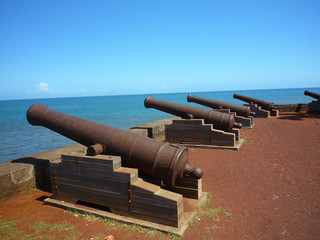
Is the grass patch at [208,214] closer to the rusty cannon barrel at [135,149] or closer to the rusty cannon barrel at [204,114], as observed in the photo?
the rusty cannon barrel at [135,149]

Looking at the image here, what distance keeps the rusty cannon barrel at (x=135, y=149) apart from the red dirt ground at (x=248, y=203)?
0.85m

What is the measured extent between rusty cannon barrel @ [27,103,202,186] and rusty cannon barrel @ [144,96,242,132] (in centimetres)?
468

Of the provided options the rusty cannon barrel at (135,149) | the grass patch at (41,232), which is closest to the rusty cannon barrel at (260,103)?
the rusty cannon barrel at (135,149)

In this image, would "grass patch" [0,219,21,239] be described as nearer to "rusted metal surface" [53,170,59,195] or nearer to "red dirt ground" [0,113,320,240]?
"red dirt ground" [0,113,320,240]

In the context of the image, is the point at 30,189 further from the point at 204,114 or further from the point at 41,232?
the point at 204,114

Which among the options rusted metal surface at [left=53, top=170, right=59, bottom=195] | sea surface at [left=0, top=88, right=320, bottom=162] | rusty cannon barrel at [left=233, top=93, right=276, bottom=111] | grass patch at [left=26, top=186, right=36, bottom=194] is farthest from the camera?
rusty cannon barrel at [left=233, top=93, right=276, bottom=111]

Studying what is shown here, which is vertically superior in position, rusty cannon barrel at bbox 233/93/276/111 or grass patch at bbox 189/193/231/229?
rusty cannon barrel at bbox 233/93/276/111

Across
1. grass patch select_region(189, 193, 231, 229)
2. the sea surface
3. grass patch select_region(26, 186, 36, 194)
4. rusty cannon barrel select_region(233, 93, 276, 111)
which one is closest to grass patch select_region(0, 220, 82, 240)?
grass patch select_region(26, 186, 36, 194)

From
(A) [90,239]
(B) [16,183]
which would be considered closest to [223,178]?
(A) [90,239]

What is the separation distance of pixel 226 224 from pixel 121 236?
1.51 meters

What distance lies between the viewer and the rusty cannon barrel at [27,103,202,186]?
377 cm

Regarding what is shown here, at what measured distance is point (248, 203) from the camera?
13.6ft

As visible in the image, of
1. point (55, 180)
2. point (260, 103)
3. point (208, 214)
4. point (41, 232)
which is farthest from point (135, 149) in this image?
point (260, 103)

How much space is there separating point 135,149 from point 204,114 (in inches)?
199
